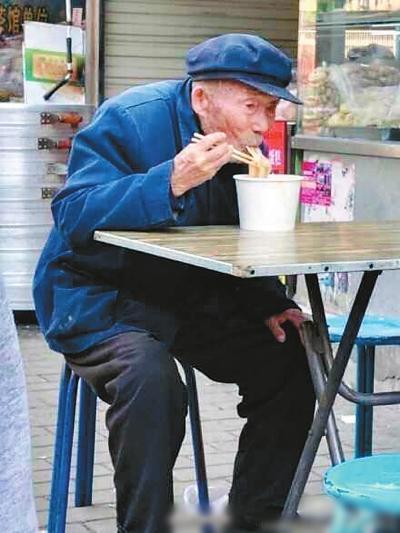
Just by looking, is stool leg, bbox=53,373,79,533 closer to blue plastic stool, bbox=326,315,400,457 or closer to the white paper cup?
the white paper cup

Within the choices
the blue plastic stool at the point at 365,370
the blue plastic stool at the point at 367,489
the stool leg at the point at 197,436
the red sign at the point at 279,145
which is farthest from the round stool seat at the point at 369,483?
the red sign at the point at 279,145

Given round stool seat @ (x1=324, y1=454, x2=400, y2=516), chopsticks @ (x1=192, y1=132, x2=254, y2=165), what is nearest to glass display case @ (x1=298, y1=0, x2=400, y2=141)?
chopsticks @ (x1=192, y1=132, x2=254, y2=165)

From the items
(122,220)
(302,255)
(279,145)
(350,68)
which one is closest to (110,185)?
(122,220)

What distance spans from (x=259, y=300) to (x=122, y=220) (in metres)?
0.61

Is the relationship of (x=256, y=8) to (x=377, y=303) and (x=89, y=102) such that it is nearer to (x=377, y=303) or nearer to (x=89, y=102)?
(x=89, y=102)

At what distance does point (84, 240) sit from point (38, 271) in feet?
1.01

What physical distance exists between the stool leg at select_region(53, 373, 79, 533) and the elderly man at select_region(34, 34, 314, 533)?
23 centimetres

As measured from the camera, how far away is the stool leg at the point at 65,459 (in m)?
3.78

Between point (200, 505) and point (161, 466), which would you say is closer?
point (161, 466)

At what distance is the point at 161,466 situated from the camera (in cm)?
328

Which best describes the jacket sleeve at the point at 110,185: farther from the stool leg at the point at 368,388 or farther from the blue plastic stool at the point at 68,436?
the stool leg at the point at 368,388

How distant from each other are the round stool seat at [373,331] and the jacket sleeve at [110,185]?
87cm

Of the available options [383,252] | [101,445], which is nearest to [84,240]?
[383,252]

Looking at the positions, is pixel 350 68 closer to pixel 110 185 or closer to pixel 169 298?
pixel 169 298
